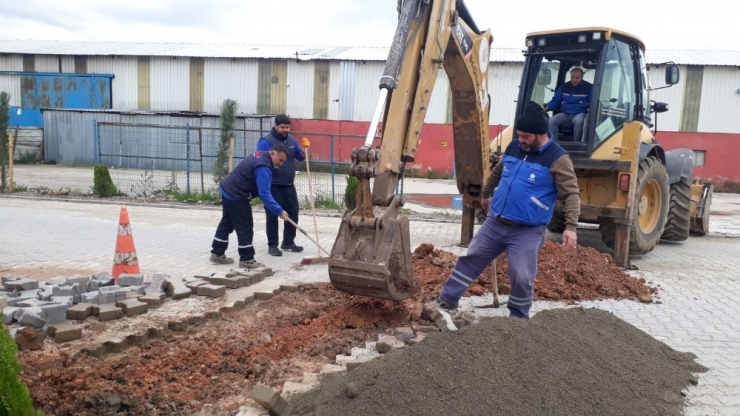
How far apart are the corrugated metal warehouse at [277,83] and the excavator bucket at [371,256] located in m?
20.9

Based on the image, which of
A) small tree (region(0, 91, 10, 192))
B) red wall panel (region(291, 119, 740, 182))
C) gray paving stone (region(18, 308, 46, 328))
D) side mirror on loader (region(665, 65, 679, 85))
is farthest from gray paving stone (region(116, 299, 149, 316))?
red wall panel (region(291, 119, 740, 182))

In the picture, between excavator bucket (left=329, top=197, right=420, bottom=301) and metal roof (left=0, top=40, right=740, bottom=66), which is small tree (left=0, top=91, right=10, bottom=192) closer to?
excavator bucket (left=329, top=197, right=420, bottom=301)

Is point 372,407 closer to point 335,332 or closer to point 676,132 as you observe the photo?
point 335,332

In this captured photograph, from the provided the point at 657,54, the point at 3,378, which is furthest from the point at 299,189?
the point at 657,54

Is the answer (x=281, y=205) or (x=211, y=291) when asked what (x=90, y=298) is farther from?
(x=281, y=205)

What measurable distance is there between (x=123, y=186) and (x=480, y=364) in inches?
624

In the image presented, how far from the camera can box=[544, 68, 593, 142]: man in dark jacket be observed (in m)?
9.10

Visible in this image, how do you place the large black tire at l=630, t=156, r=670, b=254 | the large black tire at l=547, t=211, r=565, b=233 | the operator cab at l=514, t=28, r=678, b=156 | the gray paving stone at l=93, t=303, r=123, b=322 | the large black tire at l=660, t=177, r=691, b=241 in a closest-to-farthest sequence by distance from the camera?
the gray paving stone at l=93, t=303, r=123, b=322 < the operator cab at l=514, t=28, r=678, b=156 < the large black tire at l=630, t=156, r=670, b=254 < the large black tire at l=547, t=211, r=565, b=233 < the large black tire at l=660, t=177, r=691, b=241

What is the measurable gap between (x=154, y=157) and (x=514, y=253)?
15.4 m

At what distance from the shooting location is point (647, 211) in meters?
10.0

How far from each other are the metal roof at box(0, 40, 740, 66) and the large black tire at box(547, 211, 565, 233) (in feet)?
59.2

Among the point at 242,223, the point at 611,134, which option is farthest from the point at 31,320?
the point at 611,134

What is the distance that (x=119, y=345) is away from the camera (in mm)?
5105

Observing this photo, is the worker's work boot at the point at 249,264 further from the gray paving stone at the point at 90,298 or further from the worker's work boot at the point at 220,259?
the gray paving stone at the point at 90,298
